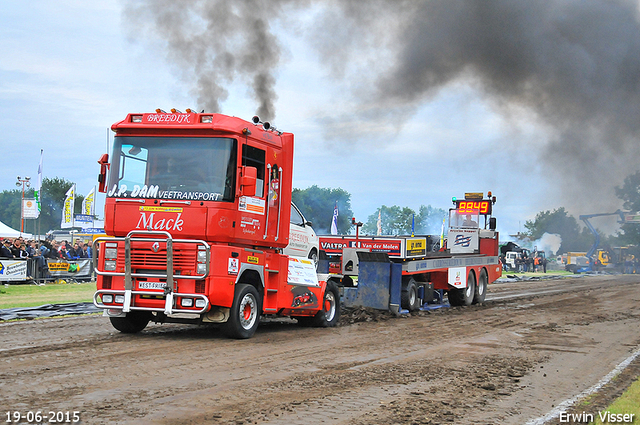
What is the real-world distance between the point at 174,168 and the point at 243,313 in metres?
2.57

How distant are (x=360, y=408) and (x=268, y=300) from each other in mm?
5342

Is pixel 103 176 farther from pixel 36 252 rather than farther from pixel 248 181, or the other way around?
pixel 36 252

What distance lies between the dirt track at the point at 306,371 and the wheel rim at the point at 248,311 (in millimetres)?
312

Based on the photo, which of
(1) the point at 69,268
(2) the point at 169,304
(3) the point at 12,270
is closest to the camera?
(2) the point at 169,304

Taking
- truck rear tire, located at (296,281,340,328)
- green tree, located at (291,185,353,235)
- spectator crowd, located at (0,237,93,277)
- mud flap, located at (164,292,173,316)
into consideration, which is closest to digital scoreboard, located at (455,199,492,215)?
truck rear tire, located at (296,281,340,328)

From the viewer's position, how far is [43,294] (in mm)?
19328

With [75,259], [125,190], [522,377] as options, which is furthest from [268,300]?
[75,259]

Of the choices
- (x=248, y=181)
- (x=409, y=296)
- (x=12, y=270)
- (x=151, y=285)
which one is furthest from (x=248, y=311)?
(x=12, y=270)

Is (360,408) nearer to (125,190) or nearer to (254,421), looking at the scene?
(254,421)

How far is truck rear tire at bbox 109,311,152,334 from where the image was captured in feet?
35.4

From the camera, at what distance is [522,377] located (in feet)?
26.0

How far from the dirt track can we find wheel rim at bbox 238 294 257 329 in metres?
0.31

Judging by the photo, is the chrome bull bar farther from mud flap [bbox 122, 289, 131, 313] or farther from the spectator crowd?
the spectator crowd

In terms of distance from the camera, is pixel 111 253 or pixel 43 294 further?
pixel 43 294
